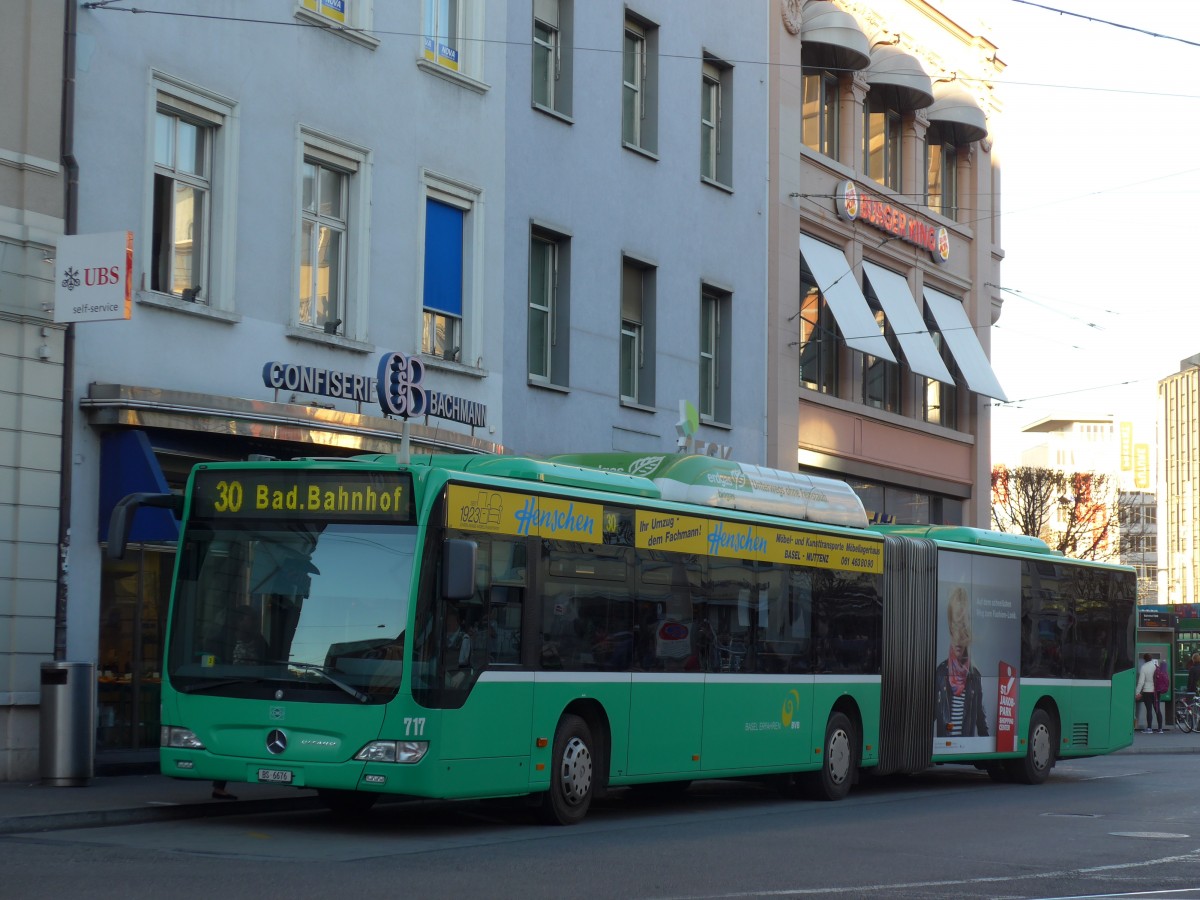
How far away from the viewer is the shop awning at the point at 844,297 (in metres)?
32.2

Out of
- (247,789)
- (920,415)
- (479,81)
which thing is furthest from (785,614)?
(920,415)

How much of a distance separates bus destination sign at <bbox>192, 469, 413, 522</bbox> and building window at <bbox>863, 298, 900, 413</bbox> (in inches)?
817

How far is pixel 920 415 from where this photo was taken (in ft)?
119

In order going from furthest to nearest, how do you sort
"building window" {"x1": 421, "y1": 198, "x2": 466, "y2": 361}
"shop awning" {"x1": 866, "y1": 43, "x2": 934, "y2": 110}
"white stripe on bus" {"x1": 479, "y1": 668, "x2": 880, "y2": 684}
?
"shop awning" {"x1": 866, "y1": 43, "x2": 934, "y2": 110} → "building window" {"x1": 421, "y1": 198, "x2": 466, "y2": 361} → "white stripe on bus" {"x1": 479, "y1": 668, "x2": 880, "y2": 684}

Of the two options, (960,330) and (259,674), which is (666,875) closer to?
(259,674)

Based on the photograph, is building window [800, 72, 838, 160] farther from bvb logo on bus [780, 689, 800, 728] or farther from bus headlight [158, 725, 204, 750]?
bus headlight [158, 725, 204, 750]

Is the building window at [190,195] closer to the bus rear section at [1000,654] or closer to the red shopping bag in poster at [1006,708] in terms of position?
the bus rear section at [1000,654]

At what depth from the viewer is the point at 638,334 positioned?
91.2ft

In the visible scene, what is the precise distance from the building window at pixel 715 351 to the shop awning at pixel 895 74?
671 cm

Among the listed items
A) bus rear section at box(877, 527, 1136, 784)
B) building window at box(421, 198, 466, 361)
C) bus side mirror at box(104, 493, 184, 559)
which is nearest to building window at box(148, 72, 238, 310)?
building window at box(421, 198, 466, 361)

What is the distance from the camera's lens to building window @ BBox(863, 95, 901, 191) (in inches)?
1380

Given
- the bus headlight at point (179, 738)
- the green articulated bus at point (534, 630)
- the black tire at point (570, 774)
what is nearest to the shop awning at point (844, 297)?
the green articulated bus at point (534, 630)

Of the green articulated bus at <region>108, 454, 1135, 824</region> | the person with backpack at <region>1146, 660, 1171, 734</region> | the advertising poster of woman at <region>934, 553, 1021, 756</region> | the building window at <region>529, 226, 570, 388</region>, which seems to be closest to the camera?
the green articulated bus at <region>108, 454, 1135, 824</region>

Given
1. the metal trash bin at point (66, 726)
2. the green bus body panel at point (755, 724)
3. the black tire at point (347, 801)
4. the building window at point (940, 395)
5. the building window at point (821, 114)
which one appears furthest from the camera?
the building window at point (940, 395)
